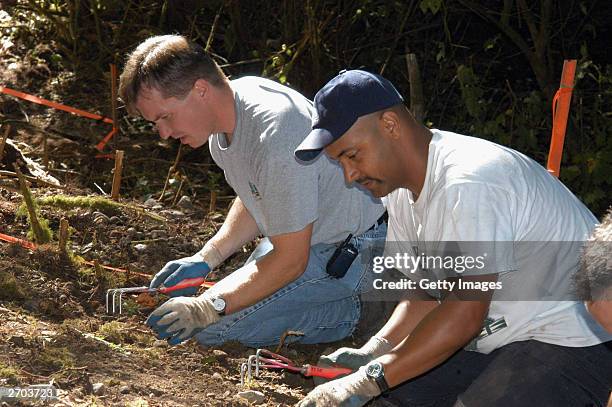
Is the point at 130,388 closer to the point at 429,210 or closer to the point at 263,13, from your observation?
the point at 429,210

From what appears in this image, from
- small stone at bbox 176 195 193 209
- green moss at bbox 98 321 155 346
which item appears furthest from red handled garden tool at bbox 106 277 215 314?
small stone at bbox 176 195 193 209

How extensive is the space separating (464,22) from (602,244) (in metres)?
5.17

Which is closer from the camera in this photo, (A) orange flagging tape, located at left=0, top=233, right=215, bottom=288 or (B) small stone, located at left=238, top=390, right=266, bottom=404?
(B) small stone, located at left=238, top=390, right=266, bottom=404

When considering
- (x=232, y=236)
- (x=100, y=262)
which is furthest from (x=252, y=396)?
(x=100, y=262)

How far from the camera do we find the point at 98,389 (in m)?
3.13

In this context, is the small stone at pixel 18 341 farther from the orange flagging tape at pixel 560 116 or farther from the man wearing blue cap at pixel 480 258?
the orange flagging tape at pixel 560 116

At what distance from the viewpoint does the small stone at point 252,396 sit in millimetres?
3408

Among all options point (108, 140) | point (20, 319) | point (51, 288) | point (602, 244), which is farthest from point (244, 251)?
point (602, 244)

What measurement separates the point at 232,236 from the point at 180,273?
1.03 feet

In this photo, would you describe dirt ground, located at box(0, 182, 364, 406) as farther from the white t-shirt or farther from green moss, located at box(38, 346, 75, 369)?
the white t-shirt

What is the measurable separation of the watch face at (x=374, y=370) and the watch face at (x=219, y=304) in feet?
3.40

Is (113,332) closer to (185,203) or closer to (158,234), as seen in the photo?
(158,234)

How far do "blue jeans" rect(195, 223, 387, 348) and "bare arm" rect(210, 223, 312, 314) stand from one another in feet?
0.98

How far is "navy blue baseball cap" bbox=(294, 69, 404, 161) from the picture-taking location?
8.90 ft
